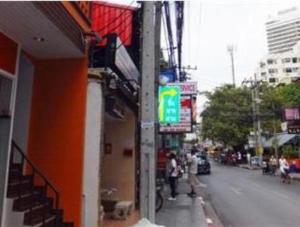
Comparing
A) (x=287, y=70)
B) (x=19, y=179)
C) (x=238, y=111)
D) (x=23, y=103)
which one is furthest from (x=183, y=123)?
(x=287, y=70)

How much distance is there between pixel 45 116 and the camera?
32.0ft

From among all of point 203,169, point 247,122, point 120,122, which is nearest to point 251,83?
point 247,122

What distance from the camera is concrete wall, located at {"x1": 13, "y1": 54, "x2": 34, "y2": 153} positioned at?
962 centimetres

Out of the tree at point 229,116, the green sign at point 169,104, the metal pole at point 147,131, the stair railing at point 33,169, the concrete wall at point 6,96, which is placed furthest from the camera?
the tree at point 229,116

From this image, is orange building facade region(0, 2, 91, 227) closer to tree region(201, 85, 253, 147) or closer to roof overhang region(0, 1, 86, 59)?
roof overhang region(0, 1, 86, 59)

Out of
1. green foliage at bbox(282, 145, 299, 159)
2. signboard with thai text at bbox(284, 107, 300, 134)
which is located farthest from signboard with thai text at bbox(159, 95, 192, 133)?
green foliage at bbox(282, 145, 299, 159)

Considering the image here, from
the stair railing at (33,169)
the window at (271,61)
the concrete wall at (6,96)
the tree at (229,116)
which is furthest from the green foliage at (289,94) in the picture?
the window at (271,61)

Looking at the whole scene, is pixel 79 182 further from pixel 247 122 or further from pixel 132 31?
pixel 247 122

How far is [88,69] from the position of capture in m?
10.0

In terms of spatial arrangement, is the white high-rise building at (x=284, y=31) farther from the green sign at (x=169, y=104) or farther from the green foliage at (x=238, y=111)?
the green sign at (x=169, y=104)

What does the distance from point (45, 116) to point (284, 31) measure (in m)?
142

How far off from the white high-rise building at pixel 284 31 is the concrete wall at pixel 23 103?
411 feet

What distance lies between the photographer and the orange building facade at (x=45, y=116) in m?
8.24

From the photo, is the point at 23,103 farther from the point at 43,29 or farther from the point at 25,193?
the point at 43,29
